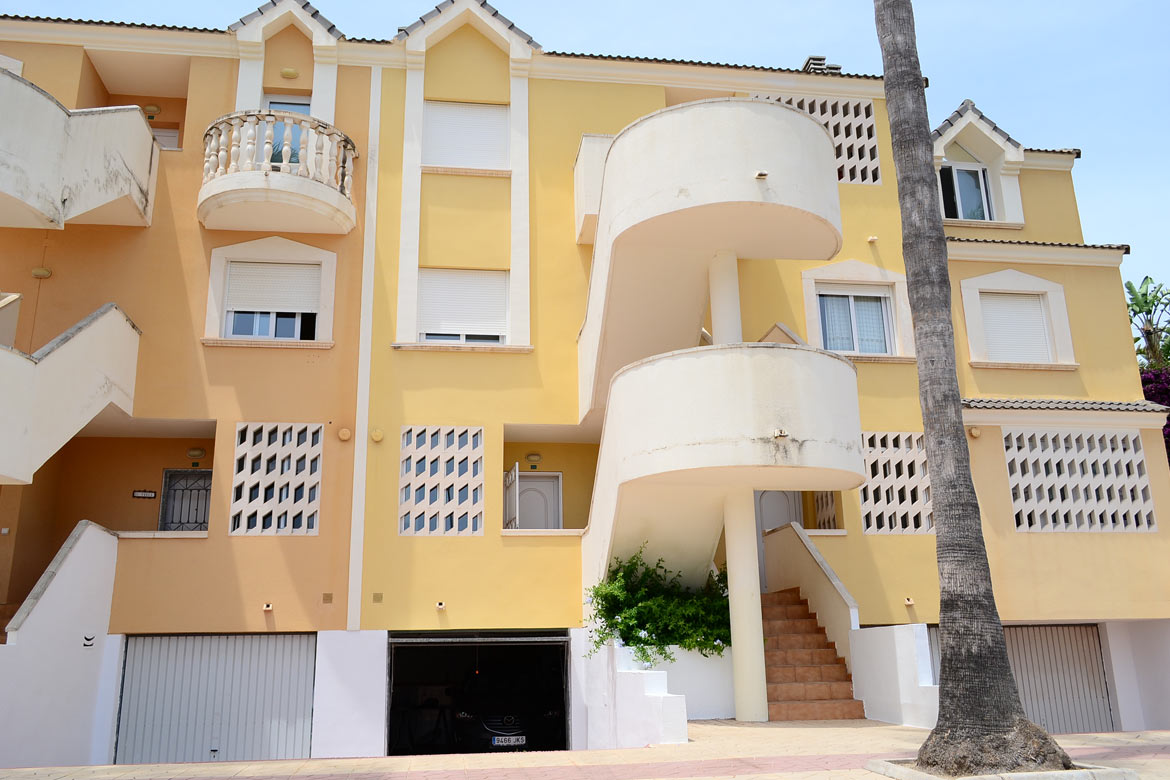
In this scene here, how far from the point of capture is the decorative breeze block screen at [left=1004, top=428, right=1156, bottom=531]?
15625mm

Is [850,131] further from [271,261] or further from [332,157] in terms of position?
[271,261]

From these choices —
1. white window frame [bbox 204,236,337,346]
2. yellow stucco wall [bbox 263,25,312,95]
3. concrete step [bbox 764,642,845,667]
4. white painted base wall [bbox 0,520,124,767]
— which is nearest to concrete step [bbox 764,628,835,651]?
concrete step [bbox 764,642,845,667]

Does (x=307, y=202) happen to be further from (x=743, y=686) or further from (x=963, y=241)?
(x=963, y=241)

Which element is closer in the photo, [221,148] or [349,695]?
[349,695]

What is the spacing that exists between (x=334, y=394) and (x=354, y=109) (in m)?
4.89

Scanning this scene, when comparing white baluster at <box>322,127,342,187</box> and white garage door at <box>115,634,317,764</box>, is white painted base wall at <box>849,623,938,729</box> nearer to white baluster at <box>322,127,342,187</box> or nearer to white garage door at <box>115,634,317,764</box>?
white garage door at <box>115,634,317,764</box>

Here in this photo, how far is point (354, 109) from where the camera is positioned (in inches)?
629

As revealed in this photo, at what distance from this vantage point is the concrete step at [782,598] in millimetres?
14414

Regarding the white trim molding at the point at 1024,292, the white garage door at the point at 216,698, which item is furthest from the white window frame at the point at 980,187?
the white garage door at the point at 216,698

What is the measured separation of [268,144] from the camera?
46.8 ft

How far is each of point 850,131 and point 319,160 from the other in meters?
9.28

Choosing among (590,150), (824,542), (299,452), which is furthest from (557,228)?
(824,542)

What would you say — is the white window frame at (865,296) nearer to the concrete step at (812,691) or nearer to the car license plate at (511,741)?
the concrete step at (812,691)

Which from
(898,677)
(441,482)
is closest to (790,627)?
(898,677)
